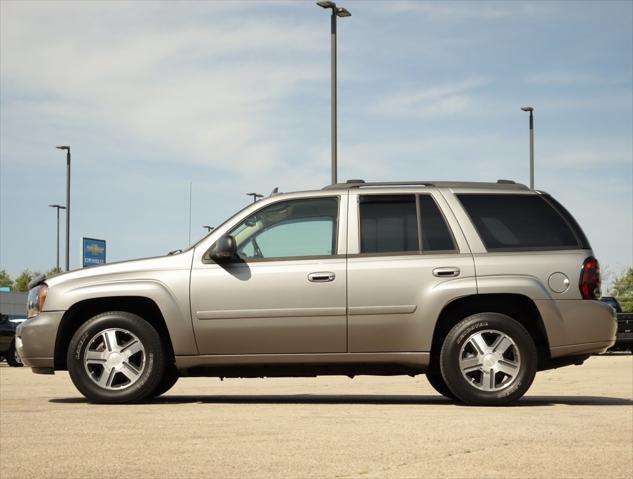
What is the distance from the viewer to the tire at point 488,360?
343 inches

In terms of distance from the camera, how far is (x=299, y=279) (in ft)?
29.2

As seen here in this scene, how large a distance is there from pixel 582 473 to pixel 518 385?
2590 mm

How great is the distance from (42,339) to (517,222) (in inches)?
170

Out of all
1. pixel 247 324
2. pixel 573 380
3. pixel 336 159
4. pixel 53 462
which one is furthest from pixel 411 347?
pixel 336 159

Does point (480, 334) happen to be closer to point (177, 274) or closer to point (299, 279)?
point (299, 279)

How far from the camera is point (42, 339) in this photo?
9266 mm

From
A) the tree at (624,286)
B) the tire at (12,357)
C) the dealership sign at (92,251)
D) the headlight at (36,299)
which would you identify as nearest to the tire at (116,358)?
the headlight at (36,299)

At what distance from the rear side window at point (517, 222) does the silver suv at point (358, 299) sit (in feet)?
0.04

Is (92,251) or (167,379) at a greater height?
(92,251)

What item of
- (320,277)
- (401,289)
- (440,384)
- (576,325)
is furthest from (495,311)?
(320,277)

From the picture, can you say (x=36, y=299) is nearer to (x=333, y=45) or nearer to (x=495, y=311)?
(x=495, y=311)

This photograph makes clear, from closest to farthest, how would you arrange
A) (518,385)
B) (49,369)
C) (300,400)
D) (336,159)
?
(518,385)
(49,369)
(300,400)
(336,159)

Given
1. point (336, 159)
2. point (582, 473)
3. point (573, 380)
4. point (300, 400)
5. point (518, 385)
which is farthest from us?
point (336, 159)

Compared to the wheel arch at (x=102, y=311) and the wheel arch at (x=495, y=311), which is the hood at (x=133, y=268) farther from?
the wheel arch at (x=495, y=311)
